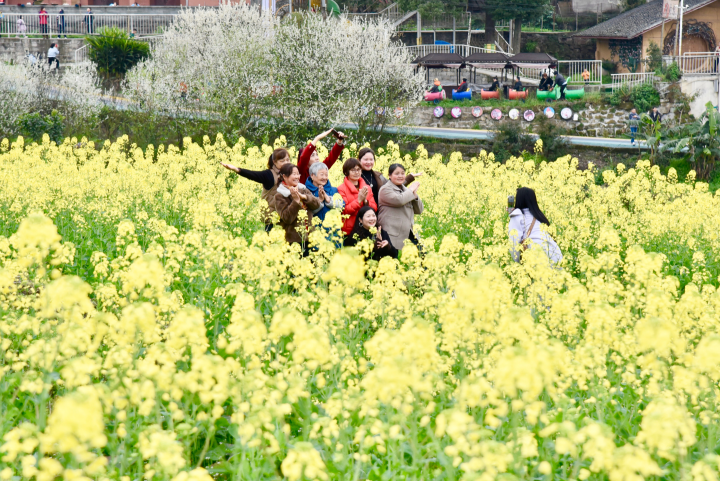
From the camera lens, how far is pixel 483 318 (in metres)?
5.39

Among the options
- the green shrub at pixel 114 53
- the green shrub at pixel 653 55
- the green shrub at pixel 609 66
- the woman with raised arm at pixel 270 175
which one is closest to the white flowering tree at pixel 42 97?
the green shrub at pixel 114 53

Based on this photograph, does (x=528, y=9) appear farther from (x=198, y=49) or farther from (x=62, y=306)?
(x=62, y=306)

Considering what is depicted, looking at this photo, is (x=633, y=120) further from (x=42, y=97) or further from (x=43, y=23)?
(x=43, y=23)

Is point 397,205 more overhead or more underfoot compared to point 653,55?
more underfoot

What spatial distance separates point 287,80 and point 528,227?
57.4 feet

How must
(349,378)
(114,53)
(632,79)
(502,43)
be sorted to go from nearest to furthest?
(349,378) < (632,79) < (114,53) < (502,43)

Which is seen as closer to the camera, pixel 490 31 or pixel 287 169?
pixel 287 169

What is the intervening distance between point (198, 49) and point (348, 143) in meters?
7.33

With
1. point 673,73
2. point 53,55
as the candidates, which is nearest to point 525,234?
point 673,73

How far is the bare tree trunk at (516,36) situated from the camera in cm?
4685

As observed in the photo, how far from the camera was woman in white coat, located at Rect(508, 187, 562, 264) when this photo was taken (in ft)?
29.7

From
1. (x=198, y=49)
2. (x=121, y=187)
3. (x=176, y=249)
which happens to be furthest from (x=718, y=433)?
(x=198, y=49)

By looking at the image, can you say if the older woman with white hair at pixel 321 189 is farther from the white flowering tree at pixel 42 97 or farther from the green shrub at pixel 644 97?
the green shrub at pixel 644 97

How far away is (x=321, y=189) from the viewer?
930 cm
